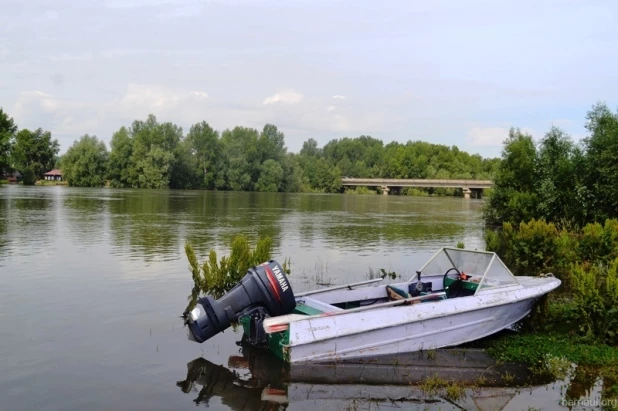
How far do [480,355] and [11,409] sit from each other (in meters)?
7.26

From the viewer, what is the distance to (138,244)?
23.1 m

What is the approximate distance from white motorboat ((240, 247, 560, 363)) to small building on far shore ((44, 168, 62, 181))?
5084 inches

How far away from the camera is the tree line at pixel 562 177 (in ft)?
83.7

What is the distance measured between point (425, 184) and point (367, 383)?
375ft

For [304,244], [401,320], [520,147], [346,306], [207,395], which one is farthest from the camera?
[520,147]

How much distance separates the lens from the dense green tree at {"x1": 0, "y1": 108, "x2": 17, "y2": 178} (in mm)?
93625

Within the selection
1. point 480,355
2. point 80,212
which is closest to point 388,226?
point 80,212

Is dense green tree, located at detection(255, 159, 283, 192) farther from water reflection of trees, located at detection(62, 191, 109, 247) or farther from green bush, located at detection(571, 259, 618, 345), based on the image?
green bush, located at detection(571, 259, 618, 345)

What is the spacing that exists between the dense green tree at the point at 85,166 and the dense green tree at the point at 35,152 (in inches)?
508

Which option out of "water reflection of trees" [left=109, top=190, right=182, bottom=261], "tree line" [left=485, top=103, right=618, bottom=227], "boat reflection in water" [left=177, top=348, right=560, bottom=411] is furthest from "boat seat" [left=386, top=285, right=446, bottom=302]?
"tree line" [left=485, top=103, right=618, bottom=227]

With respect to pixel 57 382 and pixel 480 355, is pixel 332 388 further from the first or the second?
pixel 57 382

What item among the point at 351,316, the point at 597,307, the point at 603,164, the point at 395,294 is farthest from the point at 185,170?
the point at 597,307

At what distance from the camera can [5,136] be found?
93.4 meters

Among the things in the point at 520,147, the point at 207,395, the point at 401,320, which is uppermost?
the point at 520,147
